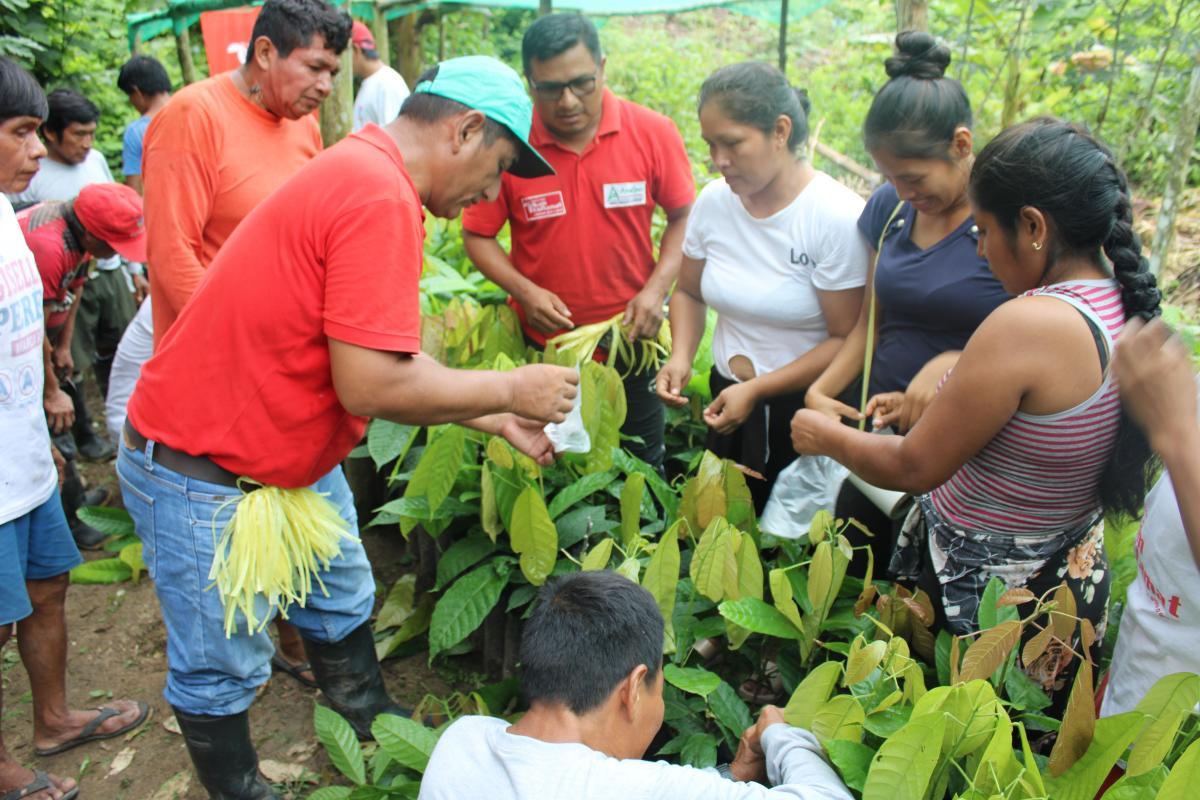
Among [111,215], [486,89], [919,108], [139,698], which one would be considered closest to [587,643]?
[486,89]

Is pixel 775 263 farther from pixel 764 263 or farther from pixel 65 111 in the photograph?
pixel 65 111

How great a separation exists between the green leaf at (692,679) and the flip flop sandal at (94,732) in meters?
1.72

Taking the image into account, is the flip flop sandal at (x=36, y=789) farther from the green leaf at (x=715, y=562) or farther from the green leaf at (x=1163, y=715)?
the green leaf at (x=1163, y=715)

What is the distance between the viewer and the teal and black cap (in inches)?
71.6

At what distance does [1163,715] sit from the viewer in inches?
51.7

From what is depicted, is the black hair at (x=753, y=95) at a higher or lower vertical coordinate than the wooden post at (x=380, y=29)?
higher

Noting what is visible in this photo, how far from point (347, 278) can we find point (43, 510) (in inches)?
45.8

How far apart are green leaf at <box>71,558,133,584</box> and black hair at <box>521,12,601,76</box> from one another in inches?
88.2

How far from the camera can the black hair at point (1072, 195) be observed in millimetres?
1442

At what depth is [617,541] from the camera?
2326 millimetres

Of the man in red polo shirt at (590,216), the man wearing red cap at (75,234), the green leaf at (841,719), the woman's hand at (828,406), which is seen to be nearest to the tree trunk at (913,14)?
the man in red polo shirt at (590,216)

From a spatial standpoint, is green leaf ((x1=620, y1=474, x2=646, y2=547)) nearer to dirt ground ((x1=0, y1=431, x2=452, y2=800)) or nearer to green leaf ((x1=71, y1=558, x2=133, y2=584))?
dirt ground ((x1=0, y1=431, x2=452, y2=800))

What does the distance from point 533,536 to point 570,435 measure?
0.28m

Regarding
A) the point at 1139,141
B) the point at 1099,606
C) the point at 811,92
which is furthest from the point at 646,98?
the point at 1099,606
